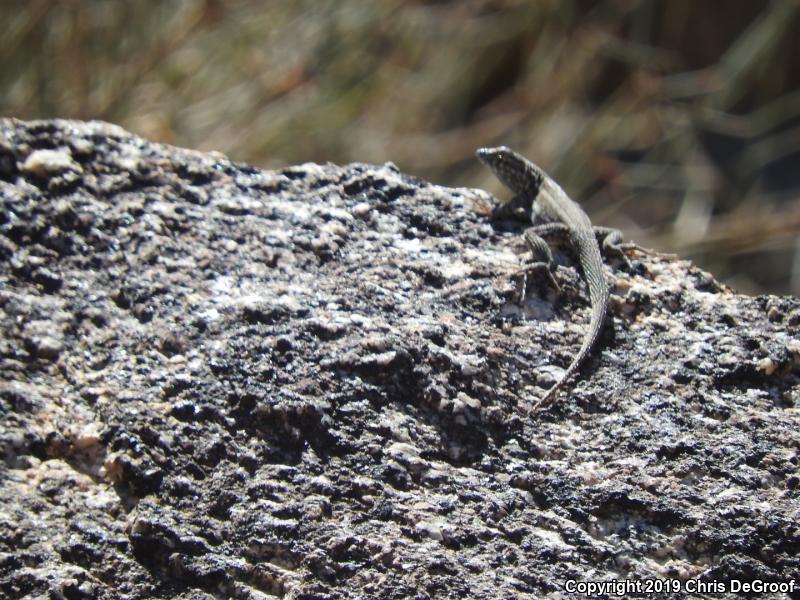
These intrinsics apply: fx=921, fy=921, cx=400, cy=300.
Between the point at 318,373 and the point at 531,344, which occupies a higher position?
the point at 531,344

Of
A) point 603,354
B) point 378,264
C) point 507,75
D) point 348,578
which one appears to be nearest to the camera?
point 348,578

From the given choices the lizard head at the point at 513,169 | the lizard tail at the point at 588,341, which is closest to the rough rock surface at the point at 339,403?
the lizard tail at the point at 588,341

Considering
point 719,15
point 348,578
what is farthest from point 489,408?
point 719,15

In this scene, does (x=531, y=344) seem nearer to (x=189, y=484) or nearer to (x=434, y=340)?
(x=434, y=340)

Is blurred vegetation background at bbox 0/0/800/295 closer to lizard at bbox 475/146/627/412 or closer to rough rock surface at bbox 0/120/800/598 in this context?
lizard at bbox 475/146/627/412

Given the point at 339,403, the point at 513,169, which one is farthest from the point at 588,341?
the point at 513,169
